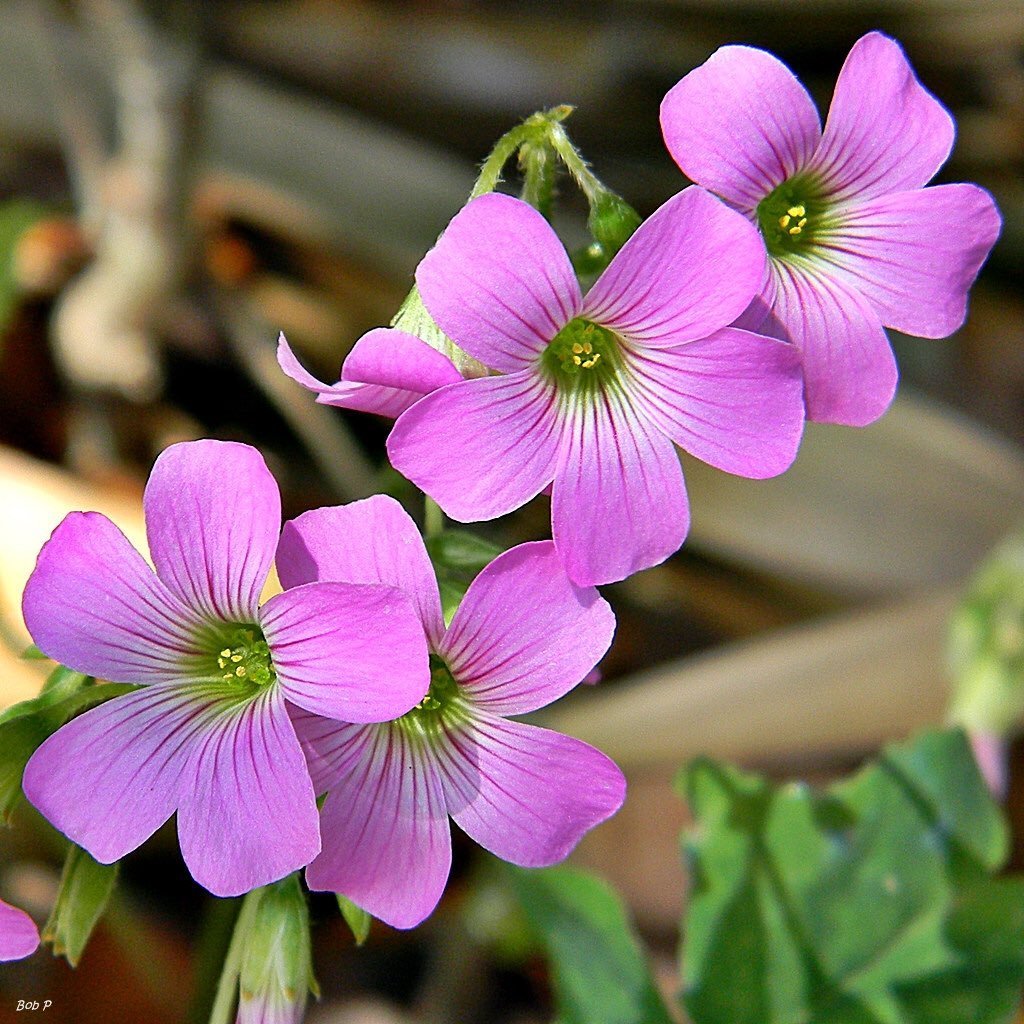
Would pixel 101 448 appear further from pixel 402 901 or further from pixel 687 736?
pixel 402 901

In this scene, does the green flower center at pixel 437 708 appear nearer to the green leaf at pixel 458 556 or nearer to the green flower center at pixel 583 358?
the green leaf at pixel 458 556

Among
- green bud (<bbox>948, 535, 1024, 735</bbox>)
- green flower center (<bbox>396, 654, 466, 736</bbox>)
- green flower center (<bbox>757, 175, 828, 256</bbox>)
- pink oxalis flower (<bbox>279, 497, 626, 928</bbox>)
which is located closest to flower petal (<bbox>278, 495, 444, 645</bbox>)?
pink oxalis flower (<bbox>279, 497, 626, 928</bbox>)

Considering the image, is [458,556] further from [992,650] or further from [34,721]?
[992,650]

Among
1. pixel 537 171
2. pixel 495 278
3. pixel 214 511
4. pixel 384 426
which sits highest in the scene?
pixel 384 426

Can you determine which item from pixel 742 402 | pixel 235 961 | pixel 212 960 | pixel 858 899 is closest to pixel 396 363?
pixel 742 402

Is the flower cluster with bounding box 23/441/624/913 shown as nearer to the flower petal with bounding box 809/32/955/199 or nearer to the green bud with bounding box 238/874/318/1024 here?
the green bud with bounding box 238/874/318/1024

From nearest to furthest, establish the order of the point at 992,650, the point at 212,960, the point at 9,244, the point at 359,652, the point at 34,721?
the point at 359,652 < the point at 34,721 < the point at 212,960 < the point at 9,244 < the point at 992,650
